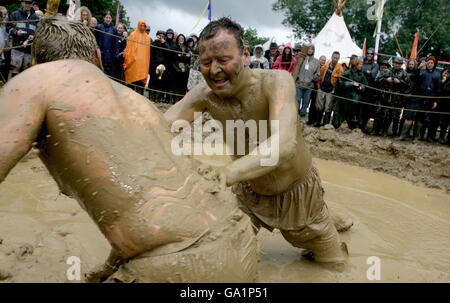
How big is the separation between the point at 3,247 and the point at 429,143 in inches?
278

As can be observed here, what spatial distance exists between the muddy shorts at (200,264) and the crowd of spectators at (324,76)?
242 inches

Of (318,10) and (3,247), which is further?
(318,10)

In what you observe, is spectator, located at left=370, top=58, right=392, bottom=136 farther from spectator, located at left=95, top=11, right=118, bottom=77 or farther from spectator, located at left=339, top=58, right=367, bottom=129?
spectator, located at left=95, top=11, right=118, bottom=77

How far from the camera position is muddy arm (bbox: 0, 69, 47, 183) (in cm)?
118

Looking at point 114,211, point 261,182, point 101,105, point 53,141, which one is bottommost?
point 261,182

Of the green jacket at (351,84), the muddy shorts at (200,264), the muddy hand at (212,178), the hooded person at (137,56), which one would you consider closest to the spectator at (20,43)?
the hooded person at (137,56)

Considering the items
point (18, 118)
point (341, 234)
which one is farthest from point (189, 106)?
point (341, 234)

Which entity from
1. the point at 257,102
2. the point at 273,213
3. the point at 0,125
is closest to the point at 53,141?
the point at 0,125

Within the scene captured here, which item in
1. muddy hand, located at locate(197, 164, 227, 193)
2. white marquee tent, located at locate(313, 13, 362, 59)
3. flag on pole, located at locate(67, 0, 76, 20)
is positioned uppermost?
white marquee tent, located at locate(313, 13, 362, 59)

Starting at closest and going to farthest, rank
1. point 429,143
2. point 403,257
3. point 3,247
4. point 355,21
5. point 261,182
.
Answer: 1. point 261,182
2. point 3,247
3. point 403,257
4. point 429,143
5. point 355,21

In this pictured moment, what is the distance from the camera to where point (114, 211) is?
1318mm

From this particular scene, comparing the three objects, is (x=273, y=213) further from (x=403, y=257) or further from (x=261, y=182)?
(x=403, y=257)

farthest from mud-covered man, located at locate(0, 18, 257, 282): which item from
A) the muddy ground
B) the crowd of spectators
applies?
the crowd of spectators

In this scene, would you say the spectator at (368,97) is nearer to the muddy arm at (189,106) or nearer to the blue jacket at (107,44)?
the blue jacket at (107,44)
